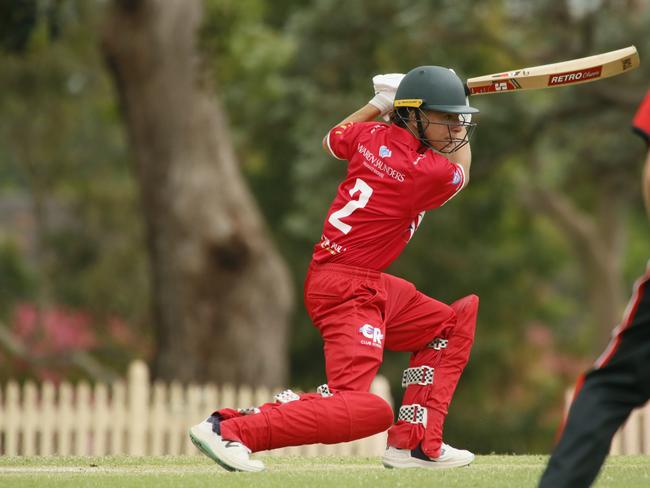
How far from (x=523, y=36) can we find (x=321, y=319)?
17457 millimetres

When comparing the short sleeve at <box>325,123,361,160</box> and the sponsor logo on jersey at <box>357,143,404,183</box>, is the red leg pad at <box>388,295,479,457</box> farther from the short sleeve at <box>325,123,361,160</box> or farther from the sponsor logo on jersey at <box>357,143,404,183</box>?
the short sleeve at <box>325,123,361,160</box>

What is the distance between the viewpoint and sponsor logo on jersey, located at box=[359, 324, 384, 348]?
6031mm

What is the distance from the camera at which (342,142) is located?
20.8ft

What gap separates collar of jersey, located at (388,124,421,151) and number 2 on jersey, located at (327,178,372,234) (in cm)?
26

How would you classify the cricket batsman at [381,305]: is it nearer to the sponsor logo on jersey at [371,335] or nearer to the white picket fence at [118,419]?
the sponsor logo on jersey at [371,335]

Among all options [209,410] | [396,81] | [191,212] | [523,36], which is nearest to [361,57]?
[523,36]

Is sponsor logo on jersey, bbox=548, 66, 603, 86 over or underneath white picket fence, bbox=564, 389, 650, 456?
over

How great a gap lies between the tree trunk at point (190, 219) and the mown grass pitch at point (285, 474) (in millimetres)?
8410

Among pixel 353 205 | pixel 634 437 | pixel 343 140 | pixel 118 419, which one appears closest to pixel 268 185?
pixel 118 419

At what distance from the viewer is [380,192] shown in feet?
20.2

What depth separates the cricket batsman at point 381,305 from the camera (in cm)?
586

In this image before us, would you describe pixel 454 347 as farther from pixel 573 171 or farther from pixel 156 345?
pixel 573 171

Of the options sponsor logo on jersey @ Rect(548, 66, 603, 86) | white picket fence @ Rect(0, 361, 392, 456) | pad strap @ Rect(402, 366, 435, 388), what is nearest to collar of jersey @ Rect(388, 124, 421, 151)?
sponsor logo on jersey @ Rect(548, 66, 603, 86)

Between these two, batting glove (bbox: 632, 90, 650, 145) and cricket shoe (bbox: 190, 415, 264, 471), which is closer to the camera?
batting glove (bbox: 632, 90, 650, 145)
